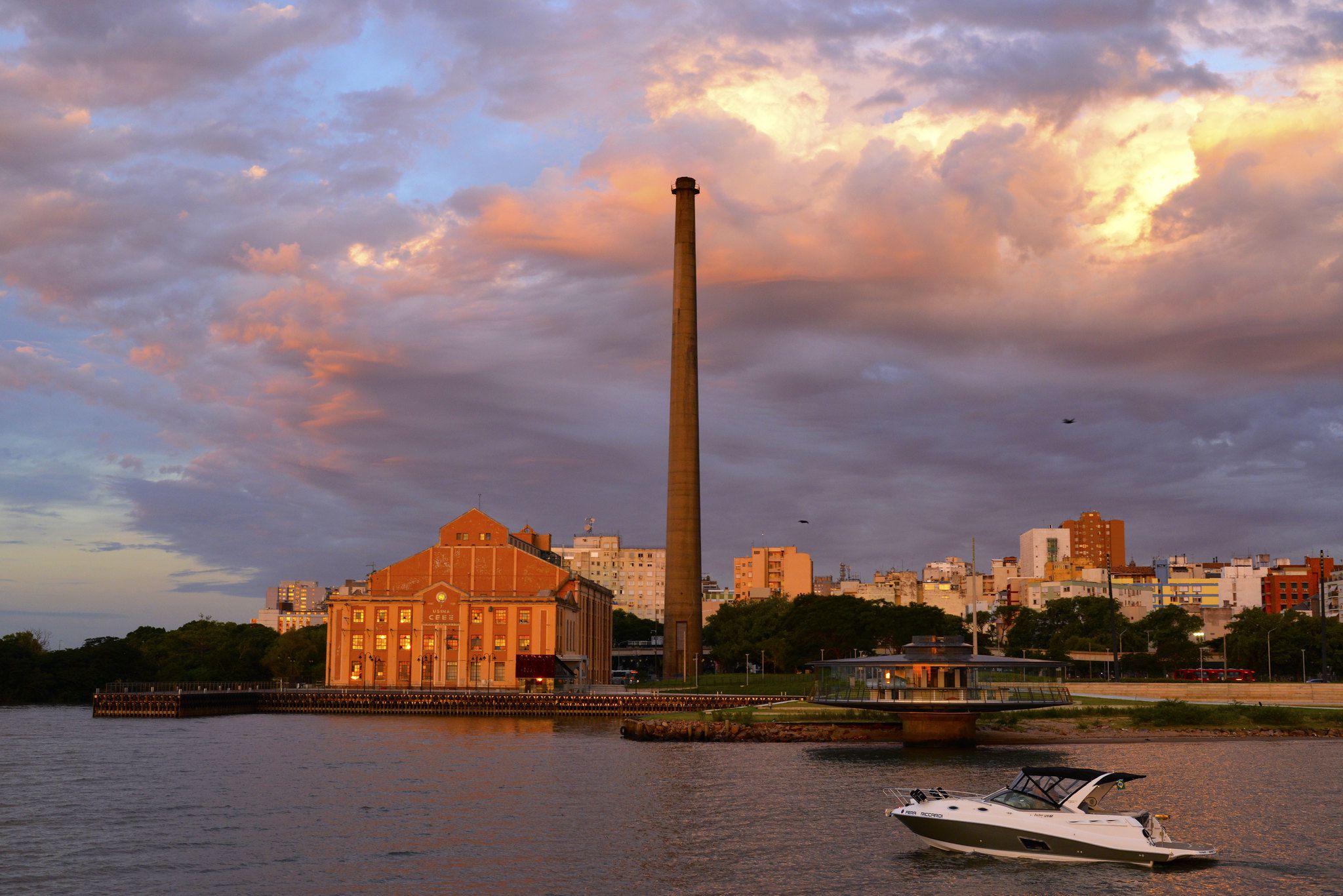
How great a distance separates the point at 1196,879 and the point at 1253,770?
28.0m

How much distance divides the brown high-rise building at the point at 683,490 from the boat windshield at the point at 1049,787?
9040 cm

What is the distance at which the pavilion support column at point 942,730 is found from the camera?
241ft

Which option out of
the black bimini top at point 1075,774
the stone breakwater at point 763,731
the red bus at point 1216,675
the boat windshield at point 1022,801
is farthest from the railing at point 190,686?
the black bimini top at point 1075,774

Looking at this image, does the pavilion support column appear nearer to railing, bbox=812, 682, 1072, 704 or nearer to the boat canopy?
railing, bbox=812, 682, 1072, 704

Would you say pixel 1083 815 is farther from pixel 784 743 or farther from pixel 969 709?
pixel 784 743

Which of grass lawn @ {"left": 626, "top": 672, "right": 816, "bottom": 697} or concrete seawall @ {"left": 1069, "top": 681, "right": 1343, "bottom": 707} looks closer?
concrete seawall @ {"left": 1069, "top": 681, "right": 1343, "bottom": 707}

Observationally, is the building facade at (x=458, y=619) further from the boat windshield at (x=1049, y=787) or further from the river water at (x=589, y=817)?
the boat windshield at (x=1049, y=787)

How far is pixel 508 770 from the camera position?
6169cm

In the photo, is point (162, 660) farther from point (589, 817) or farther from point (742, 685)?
point (589, 817)

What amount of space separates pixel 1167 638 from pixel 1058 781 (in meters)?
125

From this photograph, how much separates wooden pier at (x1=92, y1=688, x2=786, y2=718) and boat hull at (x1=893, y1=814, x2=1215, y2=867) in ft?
222

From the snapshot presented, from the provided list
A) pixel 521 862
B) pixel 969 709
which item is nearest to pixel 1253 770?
pixel 969 709

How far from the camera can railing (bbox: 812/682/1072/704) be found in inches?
2805

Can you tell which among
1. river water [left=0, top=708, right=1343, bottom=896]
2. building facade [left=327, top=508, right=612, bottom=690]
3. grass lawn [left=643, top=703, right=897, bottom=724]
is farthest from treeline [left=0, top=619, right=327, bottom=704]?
grass lawn [left=643, top=703, right=897, bottom=724]
